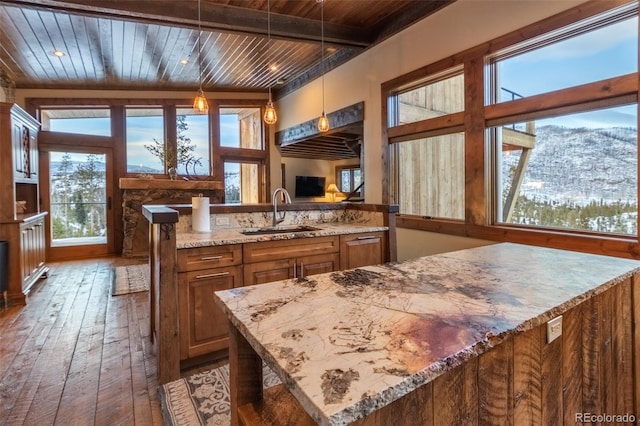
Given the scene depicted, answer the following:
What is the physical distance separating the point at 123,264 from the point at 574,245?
20.5ft

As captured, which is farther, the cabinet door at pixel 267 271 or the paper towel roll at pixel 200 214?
the paper towel roll at pixel 200 214

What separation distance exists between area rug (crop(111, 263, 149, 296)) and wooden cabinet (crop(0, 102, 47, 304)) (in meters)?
0.88

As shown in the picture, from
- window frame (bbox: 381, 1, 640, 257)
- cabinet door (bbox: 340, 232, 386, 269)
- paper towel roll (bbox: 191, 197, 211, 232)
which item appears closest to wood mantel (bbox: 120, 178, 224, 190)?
window frame (bbox: 381, 1, 640, 257)

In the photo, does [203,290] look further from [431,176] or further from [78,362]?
[431,176]

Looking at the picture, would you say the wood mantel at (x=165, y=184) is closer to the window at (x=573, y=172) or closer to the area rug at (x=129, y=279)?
the area rug at (x=129, y=279)

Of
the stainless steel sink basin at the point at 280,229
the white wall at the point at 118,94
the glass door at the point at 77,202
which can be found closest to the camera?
the stainless steel sink basin at the point at 280,229

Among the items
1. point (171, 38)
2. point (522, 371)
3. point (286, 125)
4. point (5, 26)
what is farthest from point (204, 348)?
point (286, 125)

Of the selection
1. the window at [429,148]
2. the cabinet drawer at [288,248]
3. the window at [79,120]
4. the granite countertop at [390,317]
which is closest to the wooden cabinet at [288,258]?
the cabinet drawer at [288,248]

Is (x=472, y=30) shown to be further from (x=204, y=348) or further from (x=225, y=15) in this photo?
(x=204, y=348)

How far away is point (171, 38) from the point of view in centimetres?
440

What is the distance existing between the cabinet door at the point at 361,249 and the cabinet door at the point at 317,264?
81 mm

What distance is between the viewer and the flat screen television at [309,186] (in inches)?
409

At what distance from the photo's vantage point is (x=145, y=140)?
6762mm

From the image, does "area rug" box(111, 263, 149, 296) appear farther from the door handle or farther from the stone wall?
the door handle
